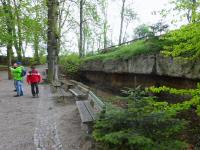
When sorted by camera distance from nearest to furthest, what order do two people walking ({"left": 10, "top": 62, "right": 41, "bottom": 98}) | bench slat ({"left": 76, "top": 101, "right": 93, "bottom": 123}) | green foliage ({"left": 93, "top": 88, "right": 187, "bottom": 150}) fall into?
green foliage ({"left": 93, "top": 88, "right": 187, "bottom": 150})
bench slat ({"left": 76, "top": 101, "right": 93, "bottom": 123})
two people walking ({"left": 10, "top": 62, "right": 41, "bottom": 98})

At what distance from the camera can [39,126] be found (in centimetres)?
967

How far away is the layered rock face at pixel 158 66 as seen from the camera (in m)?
10.6

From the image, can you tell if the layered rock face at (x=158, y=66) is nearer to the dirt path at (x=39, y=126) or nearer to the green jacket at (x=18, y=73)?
the dirt path at (x=39, y=126)

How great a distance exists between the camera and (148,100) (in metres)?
5.66

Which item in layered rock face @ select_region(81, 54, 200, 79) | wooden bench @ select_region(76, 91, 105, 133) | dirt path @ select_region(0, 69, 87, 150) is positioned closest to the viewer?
wooden bench @ select_region(76, 91, 105, 133)

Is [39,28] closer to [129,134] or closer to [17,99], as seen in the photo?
[17,99]

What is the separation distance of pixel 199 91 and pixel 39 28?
18.8 meters

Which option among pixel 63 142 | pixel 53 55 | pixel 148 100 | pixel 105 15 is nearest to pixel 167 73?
pixel 63 142

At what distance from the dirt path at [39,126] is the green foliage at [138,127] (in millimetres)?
1984

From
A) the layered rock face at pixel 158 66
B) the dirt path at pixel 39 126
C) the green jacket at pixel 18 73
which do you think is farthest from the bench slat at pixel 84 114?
the green jacket at pixel 18 73

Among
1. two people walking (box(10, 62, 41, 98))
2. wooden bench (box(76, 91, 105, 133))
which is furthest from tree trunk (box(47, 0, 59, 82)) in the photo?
wooden bench (box(76, 91, 105, 133))

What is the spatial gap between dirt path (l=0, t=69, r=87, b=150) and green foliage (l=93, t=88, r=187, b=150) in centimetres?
198

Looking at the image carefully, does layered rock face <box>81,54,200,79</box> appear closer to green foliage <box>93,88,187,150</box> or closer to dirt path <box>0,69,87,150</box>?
green foliage <box>93,88,187,150</box>

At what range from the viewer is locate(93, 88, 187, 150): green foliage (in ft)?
16.9
